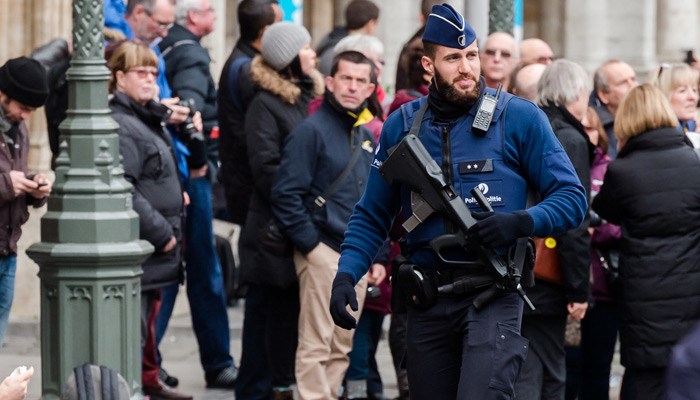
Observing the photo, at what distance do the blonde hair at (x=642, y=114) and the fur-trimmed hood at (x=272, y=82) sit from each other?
165cm

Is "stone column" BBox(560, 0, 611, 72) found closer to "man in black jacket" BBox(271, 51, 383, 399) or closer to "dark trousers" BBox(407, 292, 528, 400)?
"man in black jacket" BBox(271, 51, 383, 399)

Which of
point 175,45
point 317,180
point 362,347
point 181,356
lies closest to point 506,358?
point 317,180

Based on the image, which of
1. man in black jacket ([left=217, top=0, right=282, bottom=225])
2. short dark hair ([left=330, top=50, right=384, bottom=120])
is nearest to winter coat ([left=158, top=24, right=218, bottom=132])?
man in black jacket ([left=217, top=0, right=282, bottom=225])

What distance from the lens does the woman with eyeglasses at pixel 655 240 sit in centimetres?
841

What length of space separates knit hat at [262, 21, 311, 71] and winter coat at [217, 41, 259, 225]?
288 mm

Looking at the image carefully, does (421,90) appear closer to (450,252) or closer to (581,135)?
(581,135)

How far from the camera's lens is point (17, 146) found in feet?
28.6

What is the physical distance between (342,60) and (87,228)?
1.48 meters

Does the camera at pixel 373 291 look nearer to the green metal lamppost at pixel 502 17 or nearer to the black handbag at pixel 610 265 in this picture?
the black handbag at pixel 610 265

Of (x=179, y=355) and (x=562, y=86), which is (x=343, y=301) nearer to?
(x=562, y=86)

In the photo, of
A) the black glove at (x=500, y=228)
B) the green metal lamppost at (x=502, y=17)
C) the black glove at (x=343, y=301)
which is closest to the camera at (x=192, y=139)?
the green metal lamppost at (x=502, y=17)

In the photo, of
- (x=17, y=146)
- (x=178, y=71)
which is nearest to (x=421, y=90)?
(x=178, y=71)

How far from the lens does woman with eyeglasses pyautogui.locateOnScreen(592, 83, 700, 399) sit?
27.6 feet

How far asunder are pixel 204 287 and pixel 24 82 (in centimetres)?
226
